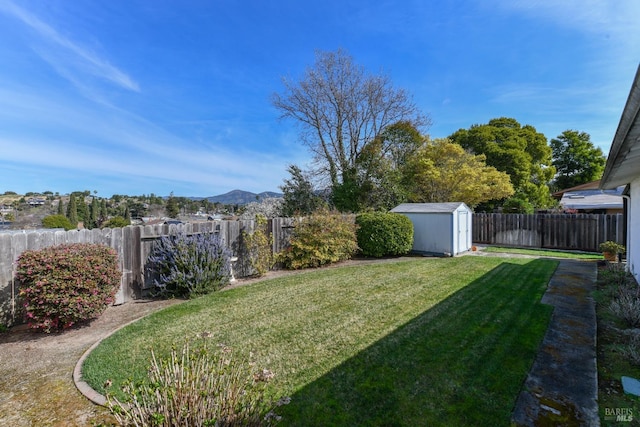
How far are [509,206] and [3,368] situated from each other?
66.3 feet

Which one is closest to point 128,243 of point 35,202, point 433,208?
point 433,208

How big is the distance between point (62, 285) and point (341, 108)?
16939 millimetres

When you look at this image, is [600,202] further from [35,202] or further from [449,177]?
[35,202]

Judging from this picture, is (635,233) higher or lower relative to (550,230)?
higher

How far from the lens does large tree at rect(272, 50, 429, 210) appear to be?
1830 centimetres

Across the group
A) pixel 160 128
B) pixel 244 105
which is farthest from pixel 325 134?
pixel 160 128

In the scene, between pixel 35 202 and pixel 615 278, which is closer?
pixel 615 278

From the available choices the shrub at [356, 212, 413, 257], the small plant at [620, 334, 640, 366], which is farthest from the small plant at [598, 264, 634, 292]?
the shrub at [356, 212, 413, 257]

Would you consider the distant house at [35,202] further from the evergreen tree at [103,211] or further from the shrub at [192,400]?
the shrub at [192,400]

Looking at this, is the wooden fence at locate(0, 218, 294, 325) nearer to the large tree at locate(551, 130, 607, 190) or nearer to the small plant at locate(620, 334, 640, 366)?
the small plant at locate(620, 334, 640, 366)

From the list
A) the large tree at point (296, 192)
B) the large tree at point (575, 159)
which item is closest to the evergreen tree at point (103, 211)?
the large tree at point (296, 192)

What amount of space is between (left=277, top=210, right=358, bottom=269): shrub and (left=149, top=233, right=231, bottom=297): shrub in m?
2.83

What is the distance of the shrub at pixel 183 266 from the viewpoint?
6.38 metres

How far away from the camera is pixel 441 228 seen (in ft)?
37.7
